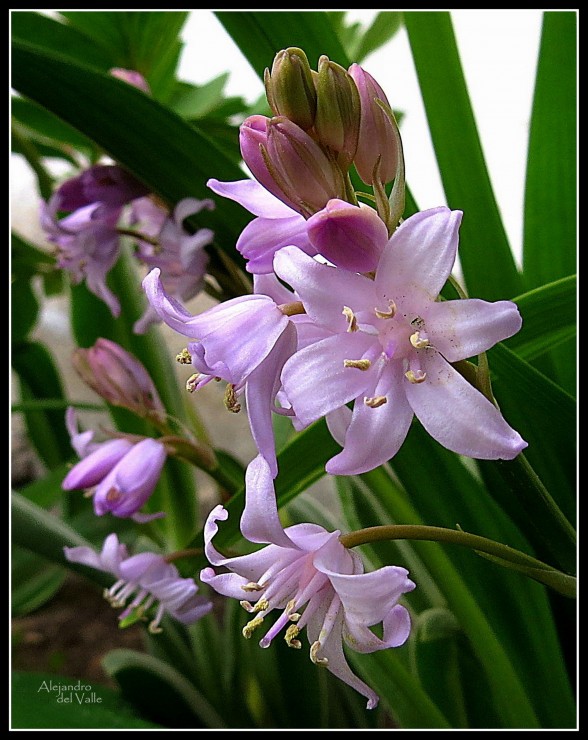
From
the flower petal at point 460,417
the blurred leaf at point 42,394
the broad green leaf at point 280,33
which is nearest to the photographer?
the flower petal at point 460,417

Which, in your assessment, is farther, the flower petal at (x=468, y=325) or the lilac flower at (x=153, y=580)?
the lilac flower at (x=153, y=580)

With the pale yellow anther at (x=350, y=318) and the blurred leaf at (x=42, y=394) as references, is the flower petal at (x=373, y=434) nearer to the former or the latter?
the pale yellow anther at (x=350, y=318)

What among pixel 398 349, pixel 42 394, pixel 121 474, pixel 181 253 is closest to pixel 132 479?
pixel 121 474

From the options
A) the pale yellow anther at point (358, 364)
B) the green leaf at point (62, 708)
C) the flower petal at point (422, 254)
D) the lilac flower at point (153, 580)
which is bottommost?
the green leaf at point (62, 708)

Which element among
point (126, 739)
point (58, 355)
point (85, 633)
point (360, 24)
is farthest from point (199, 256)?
point (58, 355)

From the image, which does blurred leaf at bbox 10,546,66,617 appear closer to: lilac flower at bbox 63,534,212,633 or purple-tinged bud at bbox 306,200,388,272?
lilac flower at bbox 63,534,212,633

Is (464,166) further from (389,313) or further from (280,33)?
(389,313)

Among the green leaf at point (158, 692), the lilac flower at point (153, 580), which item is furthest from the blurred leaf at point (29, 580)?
the lilac flower at point (153, 580)
